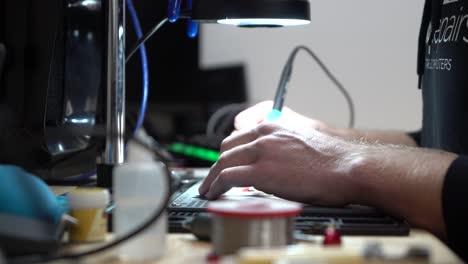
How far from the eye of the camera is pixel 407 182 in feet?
3.19

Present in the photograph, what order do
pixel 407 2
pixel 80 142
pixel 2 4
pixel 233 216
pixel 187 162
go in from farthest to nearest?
1. pixel 407 2
2. pixel 187 162
3. pixel 80 142
4. pixel 2 4
5. pixel 233 216

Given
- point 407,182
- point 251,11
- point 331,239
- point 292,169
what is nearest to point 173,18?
point 251,11

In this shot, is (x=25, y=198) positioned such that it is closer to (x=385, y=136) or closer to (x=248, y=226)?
(x=248, y=226)

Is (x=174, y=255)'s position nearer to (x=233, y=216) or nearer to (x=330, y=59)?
(x=233, y=216)

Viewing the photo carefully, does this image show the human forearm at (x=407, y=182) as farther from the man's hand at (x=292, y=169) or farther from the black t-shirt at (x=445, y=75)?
the black t-shirt at (x=445, y=75)

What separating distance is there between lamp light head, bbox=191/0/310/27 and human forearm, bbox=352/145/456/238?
11.3 inches

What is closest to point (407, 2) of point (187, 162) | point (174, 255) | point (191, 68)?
point (191, 68)

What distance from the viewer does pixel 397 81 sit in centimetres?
252

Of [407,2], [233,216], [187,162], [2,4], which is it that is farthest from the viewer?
[407,2]

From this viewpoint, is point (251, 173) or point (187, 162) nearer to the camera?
point (251, 173)

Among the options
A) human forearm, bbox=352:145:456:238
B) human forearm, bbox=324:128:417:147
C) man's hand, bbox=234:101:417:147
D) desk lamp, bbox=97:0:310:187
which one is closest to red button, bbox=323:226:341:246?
human forearm, bbox=352:145:456:238

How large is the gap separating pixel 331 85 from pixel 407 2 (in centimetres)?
36

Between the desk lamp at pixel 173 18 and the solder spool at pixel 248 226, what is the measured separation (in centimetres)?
47

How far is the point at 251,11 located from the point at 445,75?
50cm
